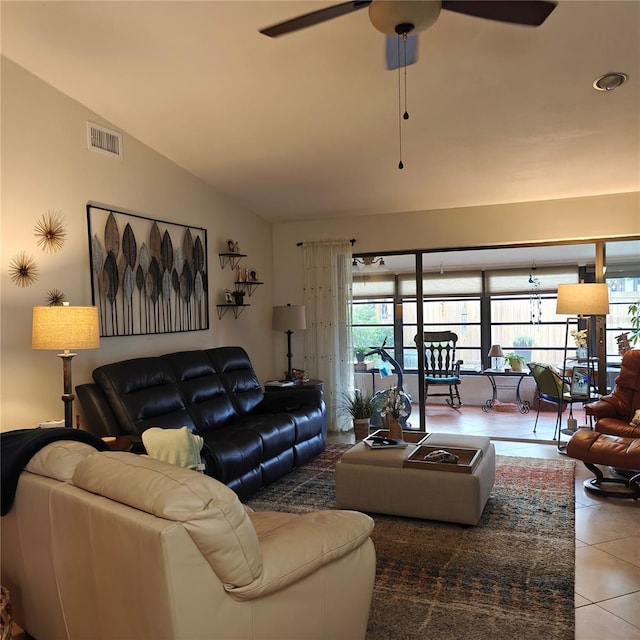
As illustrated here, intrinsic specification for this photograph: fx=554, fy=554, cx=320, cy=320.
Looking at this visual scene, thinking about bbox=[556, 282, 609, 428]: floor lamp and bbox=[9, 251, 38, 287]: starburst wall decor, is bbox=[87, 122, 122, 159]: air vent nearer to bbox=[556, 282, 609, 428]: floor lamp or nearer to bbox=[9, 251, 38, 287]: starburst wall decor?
bbox=[9, 251, 38, 287]: starburst wall decor

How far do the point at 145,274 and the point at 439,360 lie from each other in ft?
11.4

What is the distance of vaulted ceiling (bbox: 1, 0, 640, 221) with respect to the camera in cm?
302

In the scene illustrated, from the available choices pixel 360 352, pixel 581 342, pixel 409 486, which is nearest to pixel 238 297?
pixel 360 352

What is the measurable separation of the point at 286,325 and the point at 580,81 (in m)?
3.46

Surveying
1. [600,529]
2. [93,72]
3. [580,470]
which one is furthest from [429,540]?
[93,72]

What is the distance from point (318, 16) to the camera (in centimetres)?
215

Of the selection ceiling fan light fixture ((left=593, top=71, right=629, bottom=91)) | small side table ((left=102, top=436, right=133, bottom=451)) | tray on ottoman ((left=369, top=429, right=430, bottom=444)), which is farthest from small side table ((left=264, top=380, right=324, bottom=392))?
ceiling fan light fixture ((left=593, top=71, right=629, bottom=91))

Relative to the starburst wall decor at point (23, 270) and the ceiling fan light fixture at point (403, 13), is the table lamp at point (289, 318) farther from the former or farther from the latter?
the ceiling fan light fixture at point (403, 13)

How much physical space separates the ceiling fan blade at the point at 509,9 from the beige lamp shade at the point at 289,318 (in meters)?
3.96

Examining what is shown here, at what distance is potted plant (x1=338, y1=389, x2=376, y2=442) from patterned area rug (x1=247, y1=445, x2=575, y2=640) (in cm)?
153

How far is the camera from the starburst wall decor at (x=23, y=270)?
11.1 feet

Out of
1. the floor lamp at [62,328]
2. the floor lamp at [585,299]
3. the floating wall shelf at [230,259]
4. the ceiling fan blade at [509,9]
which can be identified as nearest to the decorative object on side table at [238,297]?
the floating wall shelf at [230,259]

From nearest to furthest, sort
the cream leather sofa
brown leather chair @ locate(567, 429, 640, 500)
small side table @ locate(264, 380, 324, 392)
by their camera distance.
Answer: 1. the cream leather sofa
2. brown leather chair @ locate(567, 429, 640, 500)
3. small side table @ locate(264, 380, 324, 392)

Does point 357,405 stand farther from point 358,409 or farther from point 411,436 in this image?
point 411,436
